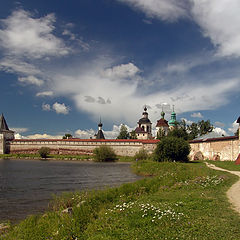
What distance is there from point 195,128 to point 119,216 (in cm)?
4873

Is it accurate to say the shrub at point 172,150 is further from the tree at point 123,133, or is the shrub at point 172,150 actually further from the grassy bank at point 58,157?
the tree at point 123,133

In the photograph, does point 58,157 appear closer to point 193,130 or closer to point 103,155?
point 103,155

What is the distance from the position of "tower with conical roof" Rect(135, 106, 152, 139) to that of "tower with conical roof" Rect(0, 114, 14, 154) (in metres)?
30.3

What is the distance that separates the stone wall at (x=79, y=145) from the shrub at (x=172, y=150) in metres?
16.9

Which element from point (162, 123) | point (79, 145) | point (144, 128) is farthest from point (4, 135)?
point (162, 123)

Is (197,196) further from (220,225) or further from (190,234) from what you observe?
(190,234)

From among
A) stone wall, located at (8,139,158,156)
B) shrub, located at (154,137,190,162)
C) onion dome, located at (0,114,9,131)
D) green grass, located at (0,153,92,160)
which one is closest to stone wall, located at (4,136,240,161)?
stone wall, located at (8,139,158,156)

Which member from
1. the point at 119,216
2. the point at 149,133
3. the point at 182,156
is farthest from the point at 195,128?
the point at 119,216

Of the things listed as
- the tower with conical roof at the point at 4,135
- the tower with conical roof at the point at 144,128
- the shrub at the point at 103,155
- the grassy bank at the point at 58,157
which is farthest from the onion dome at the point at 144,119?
the tower with conical roof at the point at 4,135

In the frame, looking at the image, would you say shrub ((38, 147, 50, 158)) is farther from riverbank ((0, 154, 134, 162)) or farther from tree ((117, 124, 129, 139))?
tree ((117, 124, 129, 139))

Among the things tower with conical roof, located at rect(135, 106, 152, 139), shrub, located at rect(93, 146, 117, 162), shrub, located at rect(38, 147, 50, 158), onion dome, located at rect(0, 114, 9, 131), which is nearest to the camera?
shrub, located at rect(93, 146, 117, 162)

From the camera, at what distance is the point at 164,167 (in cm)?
2180

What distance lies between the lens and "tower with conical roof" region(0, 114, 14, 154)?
4831 centimetres

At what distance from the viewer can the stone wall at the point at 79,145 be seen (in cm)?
4506
